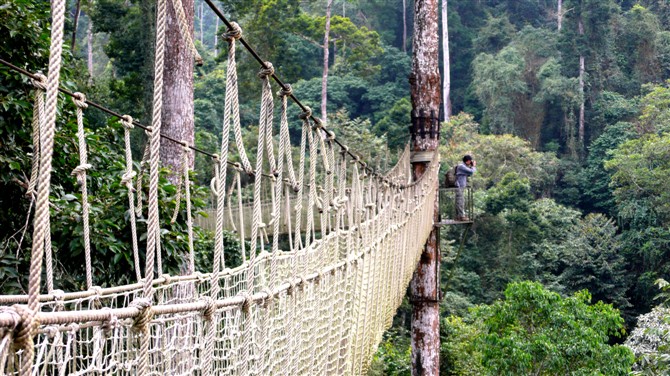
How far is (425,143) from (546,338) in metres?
3.18

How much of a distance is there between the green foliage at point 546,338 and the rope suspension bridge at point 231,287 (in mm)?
3339

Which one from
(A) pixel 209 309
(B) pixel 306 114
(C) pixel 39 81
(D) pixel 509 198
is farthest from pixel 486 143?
(A) pixel 209 309

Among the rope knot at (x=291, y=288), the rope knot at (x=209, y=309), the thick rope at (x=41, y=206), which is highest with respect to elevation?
the thick rope at (x=41, y=206)

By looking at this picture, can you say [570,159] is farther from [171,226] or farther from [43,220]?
[43,220]

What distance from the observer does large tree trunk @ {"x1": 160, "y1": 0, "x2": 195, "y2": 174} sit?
3.10 metres

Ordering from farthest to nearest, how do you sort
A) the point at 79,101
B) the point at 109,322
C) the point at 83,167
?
the point at 79,101 < the point at 83,167 < the point at 109,322

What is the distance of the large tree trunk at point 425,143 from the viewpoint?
13.2 ft

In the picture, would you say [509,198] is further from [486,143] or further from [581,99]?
[581,99]

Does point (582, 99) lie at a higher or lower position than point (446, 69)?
lower

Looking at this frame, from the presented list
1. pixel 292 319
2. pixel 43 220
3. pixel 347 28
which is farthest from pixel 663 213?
pixel 43 220

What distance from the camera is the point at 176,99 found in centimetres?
311

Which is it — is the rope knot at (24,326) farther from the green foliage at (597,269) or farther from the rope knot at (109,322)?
the green foliage at (597,269)

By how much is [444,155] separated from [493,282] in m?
2.70

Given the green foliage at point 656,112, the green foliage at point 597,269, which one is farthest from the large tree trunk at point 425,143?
the green foliage at point 656,112
